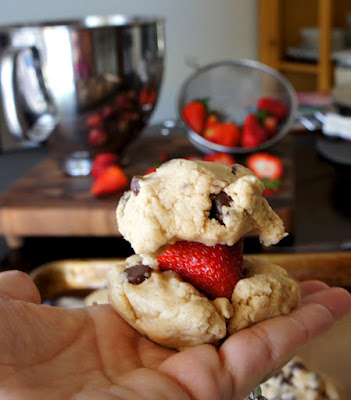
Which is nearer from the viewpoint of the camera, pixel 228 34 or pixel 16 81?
pixel 16 81

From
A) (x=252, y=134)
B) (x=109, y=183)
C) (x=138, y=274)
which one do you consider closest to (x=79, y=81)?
(x=109, y=183)

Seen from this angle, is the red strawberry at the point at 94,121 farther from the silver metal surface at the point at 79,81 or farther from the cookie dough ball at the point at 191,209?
the cookie dough ball at the point at 191,209

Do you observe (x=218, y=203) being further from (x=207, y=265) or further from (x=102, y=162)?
(x=102, y=162)

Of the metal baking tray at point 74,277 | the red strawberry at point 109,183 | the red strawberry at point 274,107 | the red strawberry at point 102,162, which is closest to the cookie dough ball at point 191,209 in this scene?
the metal baking tray at point 74,277

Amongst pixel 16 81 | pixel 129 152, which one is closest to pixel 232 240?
pixel 16 81

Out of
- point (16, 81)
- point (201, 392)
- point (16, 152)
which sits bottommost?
point (16, 152)

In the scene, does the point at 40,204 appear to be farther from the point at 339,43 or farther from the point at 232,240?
the point at 339,43

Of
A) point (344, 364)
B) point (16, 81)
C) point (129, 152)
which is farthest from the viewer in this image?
point (129, 152)
